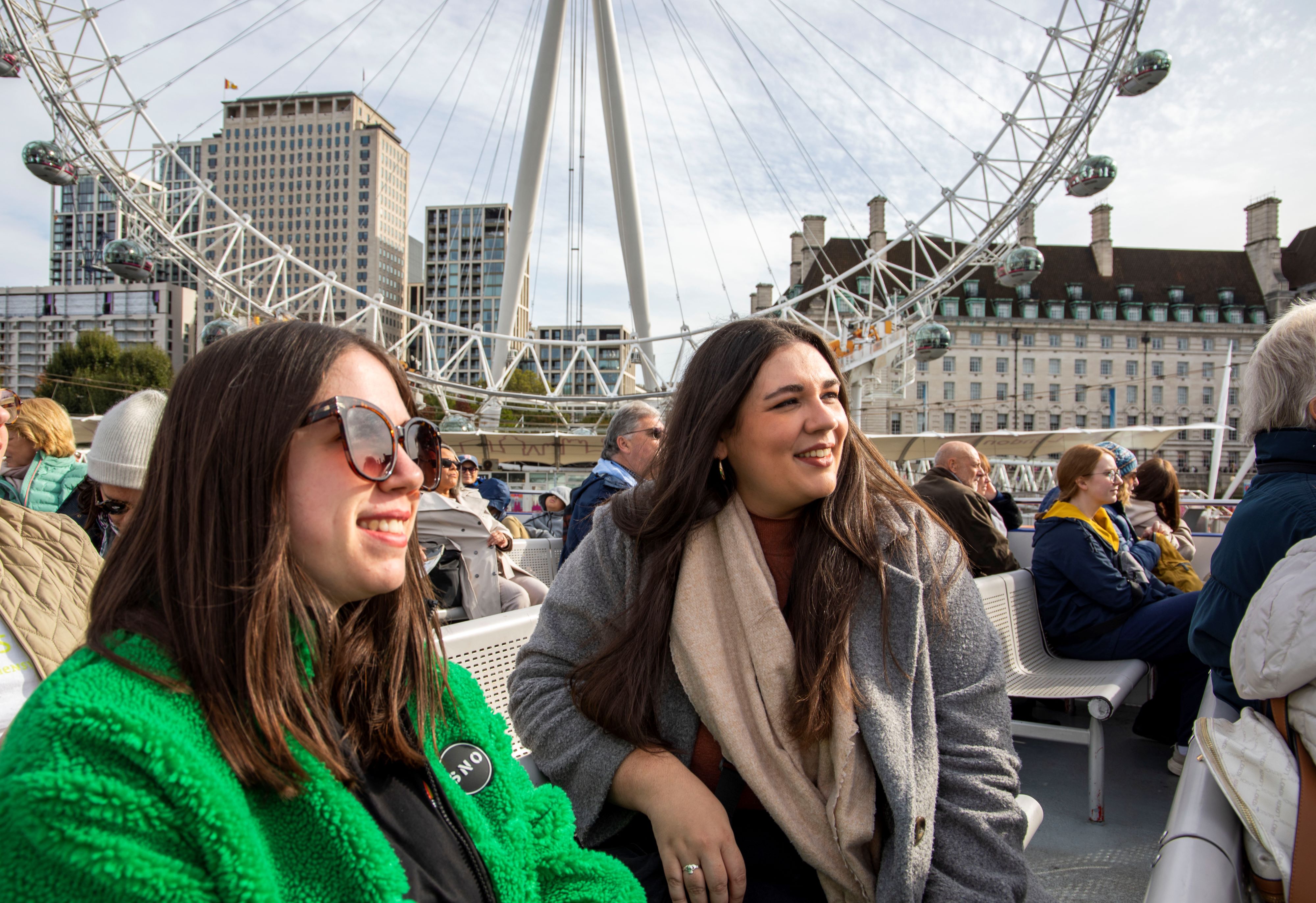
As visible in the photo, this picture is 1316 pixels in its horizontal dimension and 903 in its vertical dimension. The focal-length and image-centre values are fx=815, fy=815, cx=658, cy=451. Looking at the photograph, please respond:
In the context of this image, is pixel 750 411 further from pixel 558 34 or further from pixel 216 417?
pixel 558 34

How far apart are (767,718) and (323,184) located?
12017 cm

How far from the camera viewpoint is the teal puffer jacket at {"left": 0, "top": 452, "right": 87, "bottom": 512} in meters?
3.96

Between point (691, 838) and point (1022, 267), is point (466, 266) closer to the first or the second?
point (1022, 267)

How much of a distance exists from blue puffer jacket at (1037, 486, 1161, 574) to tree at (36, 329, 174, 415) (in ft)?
176

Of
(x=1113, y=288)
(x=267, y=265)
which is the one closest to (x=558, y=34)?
(x=267, y=265)

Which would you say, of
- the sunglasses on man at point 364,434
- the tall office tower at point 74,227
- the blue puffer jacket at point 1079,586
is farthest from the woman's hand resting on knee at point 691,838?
the tall office tower at point 74,227

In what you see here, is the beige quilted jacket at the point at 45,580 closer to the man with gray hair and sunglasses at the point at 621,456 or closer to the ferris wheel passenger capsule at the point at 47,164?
the man with gray hair and sunglasses at the point at 621,456

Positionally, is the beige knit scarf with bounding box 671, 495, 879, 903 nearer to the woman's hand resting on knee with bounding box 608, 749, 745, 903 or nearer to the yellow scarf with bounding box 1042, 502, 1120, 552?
the woman's hand resting on knee with bounding box 608, 749, 745, 903

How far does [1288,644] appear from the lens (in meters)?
1.51

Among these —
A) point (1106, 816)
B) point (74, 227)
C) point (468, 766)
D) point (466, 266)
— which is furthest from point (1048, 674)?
point (74, 227)

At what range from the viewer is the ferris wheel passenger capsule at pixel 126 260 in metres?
15.3

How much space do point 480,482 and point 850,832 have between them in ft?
23.7

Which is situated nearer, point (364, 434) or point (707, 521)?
point (364, 434)

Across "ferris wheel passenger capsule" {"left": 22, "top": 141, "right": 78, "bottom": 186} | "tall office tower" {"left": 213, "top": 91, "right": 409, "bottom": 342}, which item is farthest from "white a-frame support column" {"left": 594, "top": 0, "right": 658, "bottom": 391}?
"tall office tower" {"left": 213, "top": 91, "right": 409, "bottom": 342}
